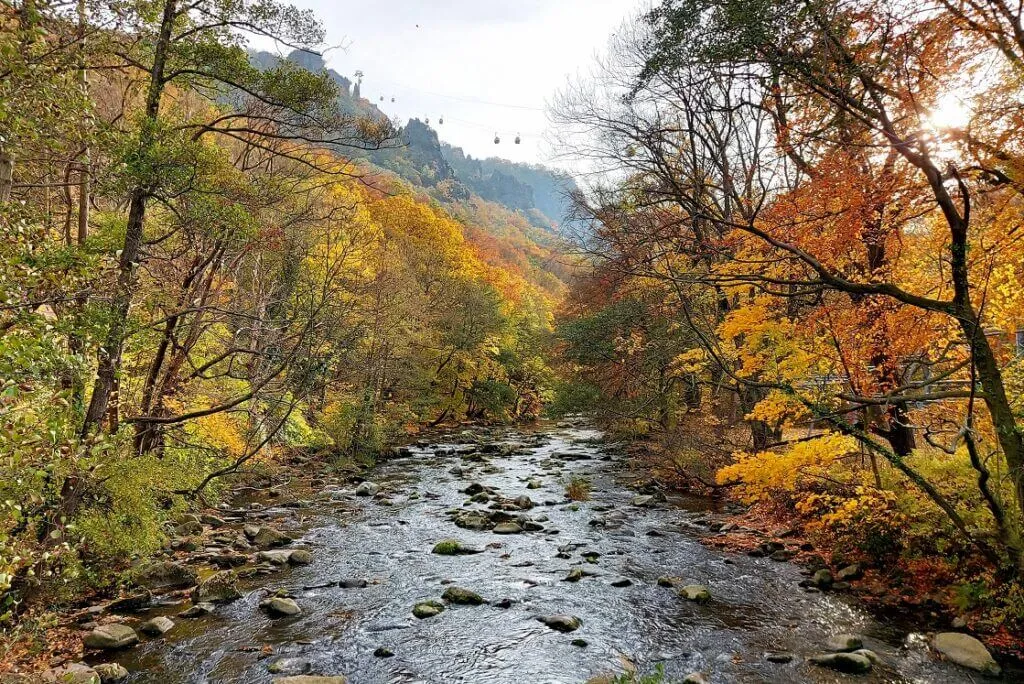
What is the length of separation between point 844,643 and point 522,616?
14.3ft

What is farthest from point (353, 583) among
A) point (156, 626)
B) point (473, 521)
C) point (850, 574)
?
point (850, 574)

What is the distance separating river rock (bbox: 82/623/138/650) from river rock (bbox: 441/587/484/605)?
4282mm

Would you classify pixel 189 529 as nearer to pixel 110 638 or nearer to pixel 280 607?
pixel 280 607

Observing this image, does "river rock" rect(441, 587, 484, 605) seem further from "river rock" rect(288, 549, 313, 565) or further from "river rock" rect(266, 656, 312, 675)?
"river rock" rect(288, 549, 313, 565)

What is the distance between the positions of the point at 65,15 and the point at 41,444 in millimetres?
4950

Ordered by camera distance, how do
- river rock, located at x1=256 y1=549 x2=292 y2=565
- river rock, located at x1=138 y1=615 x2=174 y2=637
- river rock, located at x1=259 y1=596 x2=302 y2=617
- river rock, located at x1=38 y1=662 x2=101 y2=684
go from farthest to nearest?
1. river rock, located at x1=256 y1=549 x2=292 y2=565
2. river rock, located at x1=259 y1=596 x2=302 y2=617
3. river rock, located at x1=138 y1=615 x2=174 y2=637
4. river rock, located at x1=38 y1=662 x2=101 y2=684

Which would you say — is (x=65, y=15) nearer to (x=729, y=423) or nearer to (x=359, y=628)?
(x=359, y=628)

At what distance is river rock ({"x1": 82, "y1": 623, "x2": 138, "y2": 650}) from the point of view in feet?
22.9

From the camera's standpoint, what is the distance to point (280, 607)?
840 cm

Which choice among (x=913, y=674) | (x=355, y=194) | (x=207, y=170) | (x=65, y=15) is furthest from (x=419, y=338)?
(x=913, y=674)

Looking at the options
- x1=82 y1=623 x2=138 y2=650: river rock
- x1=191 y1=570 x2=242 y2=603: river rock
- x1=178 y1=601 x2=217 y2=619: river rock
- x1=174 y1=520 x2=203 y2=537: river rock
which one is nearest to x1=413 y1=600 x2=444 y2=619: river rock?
x1=191 y1=570 x2=242 y2=603: river rock

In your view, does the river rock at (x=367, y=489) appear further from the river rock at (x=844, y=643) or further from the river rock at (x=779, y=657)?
the river rock at (x=844, y=643)

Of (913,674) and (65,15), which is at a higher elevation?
(65,15)

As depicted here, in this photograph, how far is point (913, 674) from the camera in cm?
668
